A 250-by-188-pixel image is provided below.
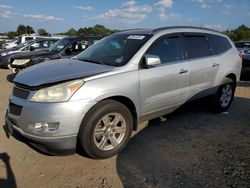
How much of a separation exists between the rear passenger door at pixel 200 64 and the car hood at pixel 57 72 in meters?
1.77

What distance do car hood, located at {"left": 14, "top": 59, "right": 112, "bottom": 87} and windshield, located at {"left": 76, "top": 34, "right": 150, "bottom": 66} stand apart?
0.96ft

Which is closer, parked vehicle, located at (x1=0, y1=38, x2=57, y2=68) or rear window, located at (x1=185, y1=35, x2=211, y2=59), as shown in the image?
rear window, located at (x1=185, y1=35, x2=211, y2=59)

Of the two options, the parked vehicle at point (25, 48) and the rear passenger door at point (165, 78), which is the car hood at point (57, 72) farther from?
the parked vehicle at point (25, 48)

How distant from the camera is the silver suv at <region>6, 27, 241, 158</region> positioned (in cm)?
342

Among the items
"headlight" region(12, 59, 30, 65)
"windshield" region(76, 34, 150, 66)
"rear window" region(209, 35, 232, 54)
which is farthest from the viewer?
"headlight" region(12, 59, 30, 65)

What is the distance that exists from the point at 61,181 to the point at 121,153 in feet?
3.33

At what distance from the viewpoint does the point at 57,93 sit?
11.2ft

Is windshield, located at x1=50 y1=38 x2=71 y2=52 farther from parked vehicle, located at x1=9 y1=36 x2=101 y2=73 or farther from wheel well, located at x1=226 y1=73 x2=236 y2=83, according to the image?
wheel well, located at x1=226 y1=73 x2=236 y2=83

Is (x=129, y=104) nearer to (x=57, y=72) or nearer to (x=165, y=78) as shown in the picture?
(x=165, y=78)

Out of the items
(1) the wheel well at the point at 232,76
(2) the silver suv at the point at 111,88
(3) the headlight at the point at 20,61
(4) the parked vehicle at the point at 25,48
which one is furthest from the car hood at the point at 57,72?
(4) the parked vehicle at the point at 25,48

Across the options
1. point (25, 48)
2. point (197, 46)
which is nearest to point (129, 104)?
point (197, 46)

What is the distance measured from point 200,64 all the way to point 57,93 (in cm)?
282

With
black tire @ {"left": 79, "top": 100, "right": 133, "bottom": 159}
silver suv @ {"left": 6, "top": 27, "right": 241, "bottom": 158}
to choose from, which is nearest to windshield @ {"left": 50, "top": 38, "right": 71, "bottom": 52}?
silver suv @ {"left": 6, "top": 27, "right": 241, "bottom": 158}

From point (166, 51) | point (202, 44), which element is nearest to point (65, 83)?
point (166, 51)
